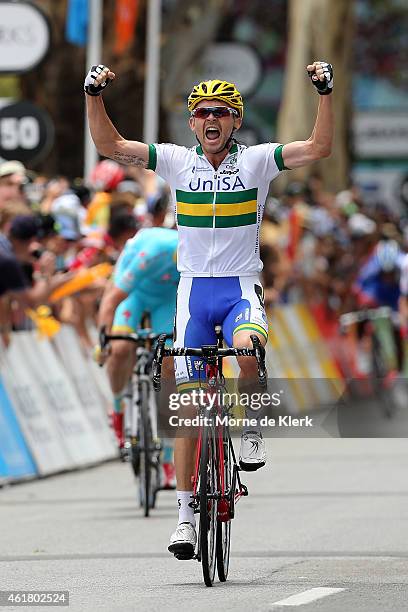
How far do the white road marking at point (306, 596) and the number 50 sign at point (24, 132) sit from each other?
10174mm

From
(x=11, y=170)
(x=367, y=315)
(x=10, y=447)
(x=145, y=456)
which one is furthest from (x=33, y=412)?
(x=367, y=315)

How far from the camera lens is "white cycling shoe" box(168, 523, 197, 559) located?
1003 centimetres

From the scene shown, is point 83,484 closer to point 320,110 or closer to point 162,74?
point 320,110

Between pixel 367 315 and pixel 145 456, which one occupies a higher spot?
pixel 367 315

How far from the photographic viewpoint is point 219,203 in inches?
408

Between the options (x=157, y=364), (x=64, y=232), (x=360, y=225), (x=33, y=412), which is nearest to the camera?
(x=157, y=364)

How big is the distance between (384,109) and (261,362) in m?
45.0

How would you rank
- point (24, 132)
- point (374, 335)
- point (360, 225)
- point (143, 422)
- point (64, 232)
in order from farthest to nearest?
1. point (360, 225)
2. point (374, 335)
3. point (24, 132)
4. point (64, 232)
5. point (143, 422)

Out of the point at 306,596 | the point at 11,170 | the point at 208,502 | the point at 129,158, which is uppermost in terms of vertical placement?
the point at 11,170

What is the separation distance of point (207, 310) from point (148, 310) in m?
4.04

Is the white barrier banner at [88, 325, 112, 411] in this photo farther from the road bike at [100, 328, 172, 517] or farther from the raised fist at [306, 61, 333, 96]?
the raised fist at [306, 61, 333, 96]

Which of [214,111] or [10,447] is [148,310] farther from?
[214,111]

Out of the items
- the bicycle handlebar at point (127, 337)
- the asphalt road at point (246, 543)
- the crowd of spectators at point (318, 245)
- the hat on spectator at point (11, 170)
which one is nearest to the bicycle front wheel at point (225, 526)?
the asphalt road at point (246, 543)

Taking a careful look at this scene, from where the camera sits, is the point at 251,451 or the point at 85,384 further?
the point at 85,384
